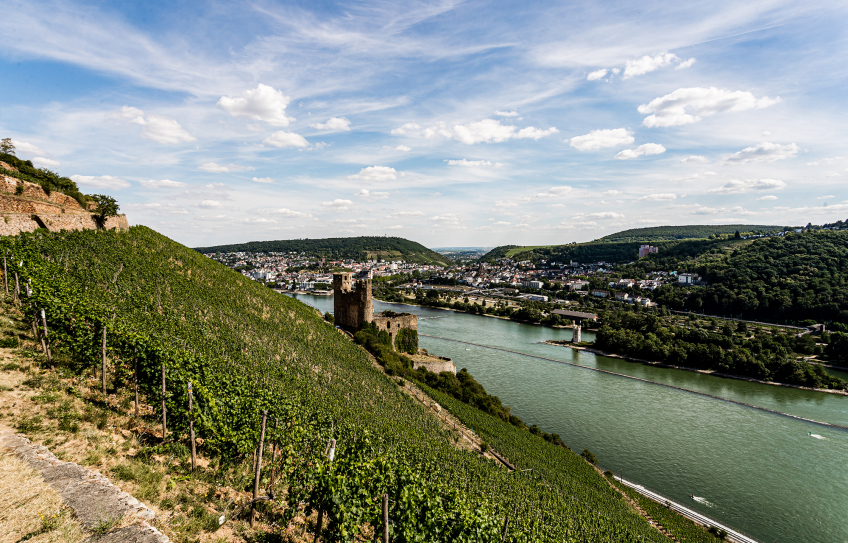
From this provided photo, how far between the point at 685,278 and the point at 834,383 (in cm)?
5640

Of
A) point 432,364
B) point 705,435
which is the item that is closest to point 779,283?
point 705,435

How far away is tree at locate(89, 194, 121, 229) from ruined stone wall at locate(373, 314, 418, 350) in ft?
59.4

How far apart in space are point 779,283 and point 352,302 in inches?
2868

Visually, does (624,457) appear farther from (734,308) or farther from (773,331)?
(734,308)

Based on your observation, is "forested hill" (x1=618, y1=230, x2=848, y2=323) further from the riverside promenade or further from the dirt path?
the dirt path

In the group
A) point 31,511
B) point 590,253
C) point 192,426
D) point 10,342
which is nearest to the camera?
point 31,511

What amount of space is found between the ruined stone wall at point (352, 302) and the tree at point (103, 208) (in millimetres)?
14412

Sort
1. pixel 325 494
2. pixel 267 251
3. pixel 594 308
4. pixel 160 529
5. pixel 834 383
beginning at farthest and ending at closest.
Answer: pixel 267 251 → pixel 594 308 → pixel 834 383 → pixel 325 494 → pixel 160 529

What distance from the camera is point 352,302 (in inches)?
1193

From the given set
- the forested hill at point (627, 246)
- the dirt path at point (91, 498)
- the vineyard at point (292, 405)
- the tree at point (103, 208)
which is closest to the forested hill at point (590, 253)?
the forested hill at point (627, 246)

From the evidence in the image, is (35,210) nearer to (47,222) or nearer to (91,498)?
(47,222)

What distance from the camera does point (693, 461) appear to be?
21859 mm

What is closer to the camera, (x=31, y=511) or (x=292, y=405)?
(x=31, y=511)

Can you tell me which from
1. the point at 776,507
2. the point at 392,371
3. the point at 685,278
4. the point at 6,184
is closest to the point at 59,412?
the point at 6,184
